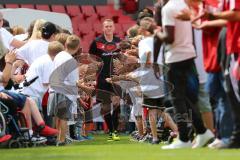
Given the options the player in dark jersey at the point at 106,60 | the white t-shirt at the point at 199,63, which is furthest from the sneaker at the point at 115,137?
the white t-shirt at the point at 199,63

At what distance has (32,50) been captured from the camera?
15.2 m

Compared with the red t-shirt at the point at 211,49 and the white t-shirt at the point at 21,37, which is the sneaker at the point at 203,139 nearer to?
the red t-shirt at the point at 211,49

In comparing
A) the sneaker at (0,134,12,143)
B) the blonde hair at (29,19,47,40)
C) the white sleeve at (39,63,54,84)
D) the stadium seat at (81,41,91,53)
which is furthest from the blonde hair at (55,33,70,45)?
the stadium seat at (81,41,91,53)

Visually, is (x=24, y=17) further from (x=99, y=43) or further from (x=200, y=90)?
(x=200, y=90)

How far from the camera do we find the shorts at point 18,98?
13.2m

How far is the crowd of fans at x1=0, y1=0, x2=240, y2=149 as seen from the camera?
1009cm

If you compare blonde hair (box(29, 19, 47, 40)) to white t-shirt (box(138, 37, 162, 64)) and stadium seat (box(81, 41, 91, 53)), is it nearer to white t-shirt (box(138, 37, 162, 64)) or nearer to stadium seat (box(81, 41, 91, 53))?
white t-shirt (box(138, 37, 162, 64))

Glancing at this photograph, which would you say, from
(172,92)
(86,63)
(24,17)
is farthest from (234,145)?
(24,17)

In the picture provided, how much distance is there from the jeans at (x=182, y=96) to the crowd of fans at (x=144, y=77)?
1 cm

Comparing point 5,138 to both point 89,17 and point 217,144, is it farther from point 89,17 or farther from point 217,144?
point 89,17

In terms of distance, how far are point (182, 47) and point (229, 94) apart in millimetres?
1103

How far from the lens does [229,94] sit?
9.72m

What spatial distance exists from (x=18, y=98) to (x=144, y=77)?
2000 mm

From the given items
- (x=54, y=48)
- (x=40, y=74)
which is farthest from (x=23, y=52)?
(x=54, y=48)
